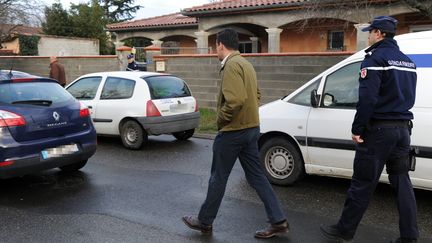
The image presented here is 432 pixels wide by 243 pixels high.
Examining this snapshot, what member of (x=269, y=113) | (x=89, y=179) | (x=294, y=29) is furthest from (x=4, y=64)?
(x=269, y=113)

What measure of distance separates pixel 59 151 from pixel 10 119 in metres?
0.75

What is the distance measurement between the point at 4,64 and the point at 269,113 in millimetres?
16578

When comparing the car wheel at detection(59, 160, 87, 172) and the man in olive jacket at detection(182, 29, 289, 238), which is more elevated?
the man in olive jacket at detection(182, 29, 289, 238)

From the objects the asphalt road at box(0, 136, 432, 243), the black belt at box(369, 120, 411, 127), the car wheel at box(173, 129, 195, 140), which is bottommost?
the asphalt road at box(0, 136, 432, 243)

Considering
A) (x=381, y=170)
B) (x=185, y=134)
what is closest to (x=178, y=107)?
(x=185, y=134)

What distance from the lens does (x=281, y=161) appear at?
5961mm

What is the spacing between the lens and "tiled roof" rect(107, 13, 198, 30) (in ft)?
72.4

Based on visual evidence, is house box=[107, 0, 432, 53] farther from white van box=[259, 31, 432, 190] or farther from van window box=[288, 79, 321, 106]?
white van box=[259, 31, 432, 190]

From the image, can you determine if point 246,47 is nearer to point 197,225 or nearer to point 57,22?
point 197,225

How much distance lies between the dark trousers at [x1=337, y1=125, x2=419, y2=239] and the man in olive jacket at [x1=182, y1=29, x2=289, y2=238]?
0.73 metres

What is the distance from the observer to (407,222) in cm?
395

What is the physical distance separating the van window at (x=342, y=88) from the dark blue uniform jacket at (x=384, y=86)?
1.52 meters

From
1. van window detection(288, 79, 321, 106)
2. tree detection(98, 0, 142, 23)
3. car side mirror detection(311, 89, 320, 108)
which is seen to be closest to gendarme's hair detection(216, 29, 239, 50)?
car side mirror detection(311, 89, 320, 108)

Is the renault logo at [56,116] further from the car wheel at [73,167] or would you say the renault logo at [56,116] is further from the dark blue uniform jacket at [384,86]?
the dark blue uniform jacket at [384,86]
